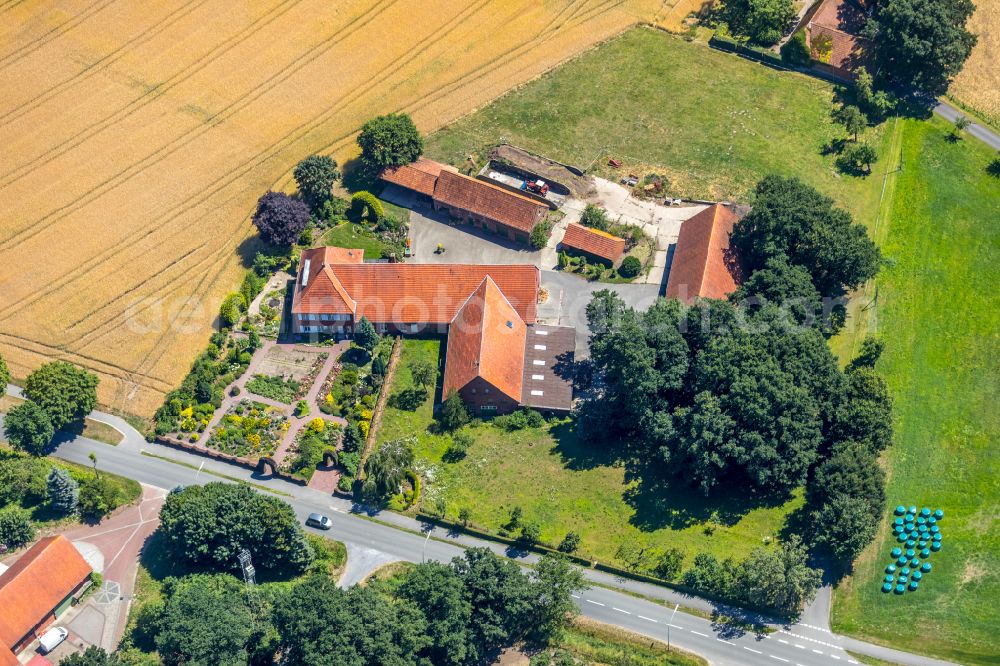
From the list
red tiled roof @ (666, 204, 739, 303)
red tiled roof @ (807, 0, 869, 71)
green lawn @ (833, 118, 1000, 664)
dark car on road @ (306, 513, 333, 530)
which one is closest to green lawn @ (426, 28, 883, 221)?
red tiled roof @ (807, 0, 869, 71)

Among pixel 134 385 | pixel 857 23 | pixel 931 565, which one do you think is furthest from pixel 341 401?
pixel 857 23

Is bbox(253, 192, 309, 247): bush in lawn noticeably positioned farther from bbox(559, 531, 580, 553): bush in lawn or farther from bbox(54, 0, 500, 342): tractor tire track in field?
bbox(559, 531, 580, 553): bush in lawn

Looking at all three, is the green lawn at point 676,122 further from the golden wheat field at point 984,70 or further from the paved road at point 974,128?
the golden wheat field at point 984,70

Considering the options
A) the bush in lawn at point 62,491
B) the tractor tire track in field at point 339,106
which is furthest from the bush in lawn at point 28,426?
the tractor tire track in field at point 339,106

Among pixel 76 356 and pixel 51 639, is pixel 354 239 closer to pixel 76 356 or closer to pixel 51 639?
pixel 76 356

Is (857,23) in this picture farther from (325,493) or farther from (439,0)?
(325,493)

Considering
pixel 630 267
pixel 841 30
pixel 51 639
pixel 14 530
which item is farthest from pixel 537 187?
pixel 51 639

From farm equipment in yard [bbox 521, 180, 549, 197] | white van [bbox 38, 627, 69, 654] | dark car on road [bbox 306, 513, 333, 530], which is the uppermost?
farm equipment in yard [bbox 521, 180, 549, 197]

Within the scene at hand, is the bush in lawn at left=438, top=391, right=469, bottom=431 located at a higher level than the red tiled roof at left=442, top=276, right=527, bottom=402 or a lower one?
lower
